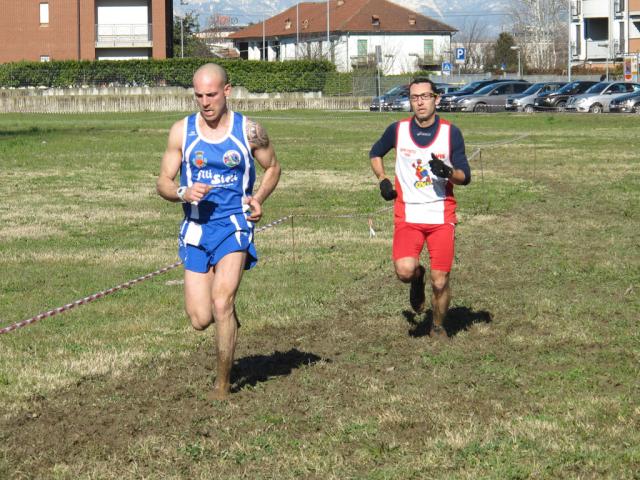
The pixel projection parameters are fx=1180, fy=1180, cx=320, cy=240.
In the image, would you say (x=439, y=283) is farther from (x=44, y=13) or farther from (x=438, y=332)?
(x=44, y=13)

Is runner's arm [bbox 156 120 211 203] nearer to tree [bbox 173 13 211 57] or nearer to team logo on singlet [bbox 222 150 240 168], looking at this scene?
team logo on singlet [bbox 222 150 240 168]

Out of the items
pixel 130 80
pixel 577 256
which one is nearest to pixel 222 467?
pixel 577 256

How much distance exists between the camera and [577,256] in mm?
13523

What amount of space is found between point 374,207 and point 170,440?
499 inches

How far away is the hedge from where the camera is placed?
2719 inches

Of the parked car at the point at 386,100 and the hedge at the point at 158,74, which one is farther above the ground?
the hedge at the point at 158,74

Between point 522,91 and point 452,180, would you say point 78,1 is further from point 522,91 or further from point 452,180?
point 452,180

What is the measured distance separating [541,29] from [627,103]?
90337 millimetres

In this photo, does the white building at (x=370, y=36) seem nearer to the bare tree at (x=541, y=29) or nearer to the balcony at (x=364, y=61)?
the balcony at (x=364, y=61)

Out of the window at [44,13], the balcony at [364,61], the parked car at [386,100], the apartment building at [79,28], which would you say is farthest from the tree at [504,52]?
the parked car at [386,100]

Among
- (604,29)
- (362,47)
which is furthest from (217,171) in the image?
(362,47)

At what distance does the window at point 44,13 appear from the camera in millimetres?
81494

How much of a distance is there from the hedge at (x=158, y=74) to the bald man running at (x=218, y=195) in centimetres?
6392

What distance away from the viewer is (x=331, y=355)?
8.69 metres
